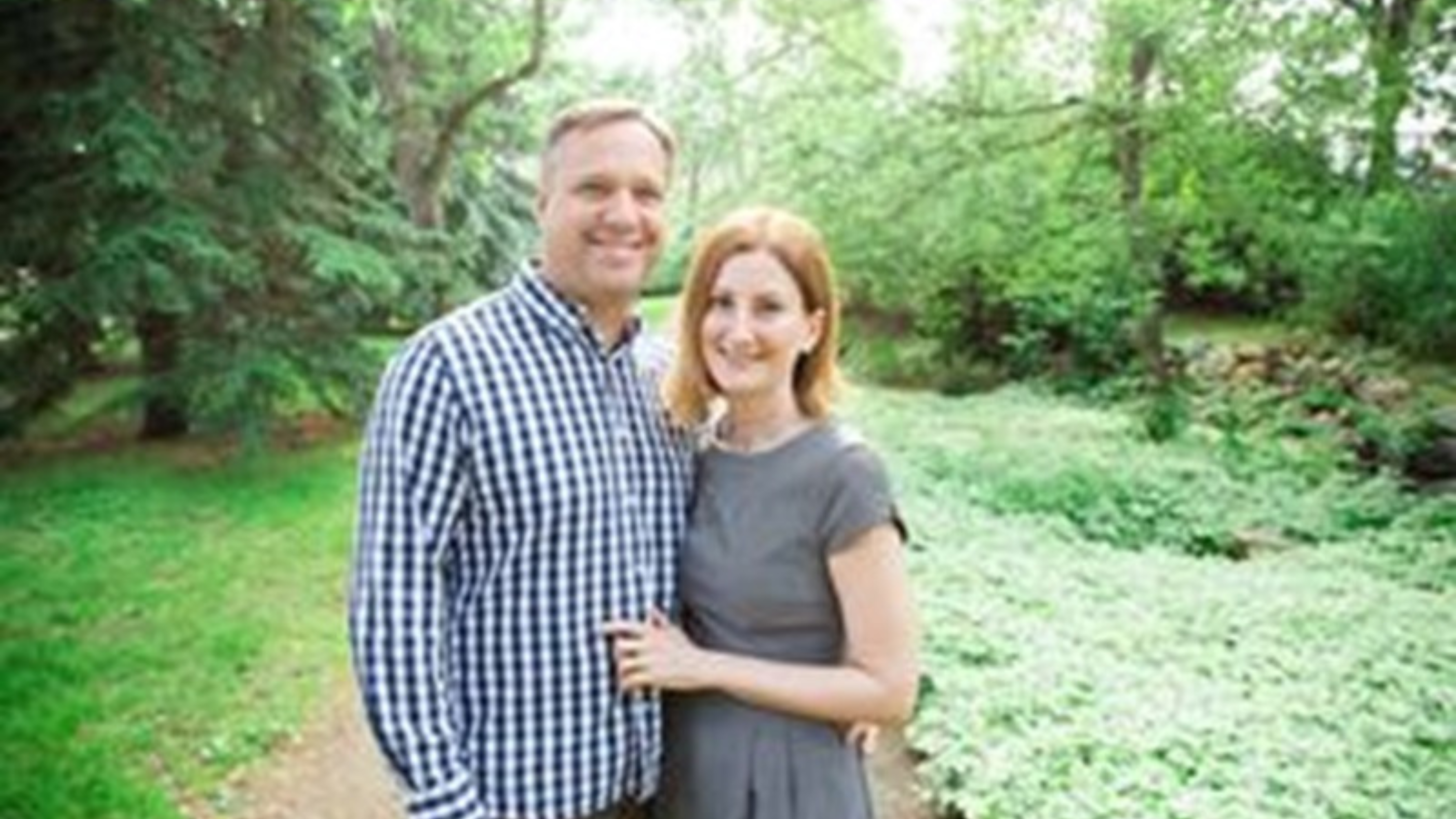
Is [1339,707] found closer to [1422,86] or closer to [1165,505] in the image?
[1165,505]

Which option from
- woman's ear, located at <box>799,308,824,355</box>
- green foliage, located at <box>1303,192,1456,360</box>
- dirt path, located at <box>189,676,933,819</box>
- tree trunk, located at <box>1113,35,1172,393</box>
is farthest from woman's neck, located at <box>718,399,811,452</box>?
green foliage, located at <box>1303,192,1456,360</box>

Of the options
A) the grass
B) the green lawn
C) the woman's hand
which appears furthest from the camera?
the grass

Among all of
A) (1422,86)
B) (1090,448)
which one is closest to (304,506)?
(1090,448)

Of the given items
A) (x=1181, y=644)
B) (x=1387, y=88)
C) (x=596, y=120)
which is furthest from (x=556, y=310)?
(x=1387, y=88)

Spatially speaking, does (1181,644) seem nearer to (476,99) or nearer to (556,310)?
(556,310)

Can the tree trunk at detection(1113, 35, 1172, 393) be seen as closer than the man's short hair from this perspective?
No

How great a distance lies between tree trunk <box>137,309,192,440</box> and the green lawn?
0.49m

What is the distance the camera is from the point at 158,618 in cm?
827

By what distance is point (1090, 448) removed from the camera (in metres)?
14.3

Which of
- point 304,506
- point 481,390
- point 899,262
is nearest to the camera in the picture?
point 481,390

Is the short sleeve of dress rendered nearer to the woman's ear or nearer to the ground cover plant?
the woman's ear

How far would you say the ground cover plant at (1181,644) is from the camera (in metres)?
5.23

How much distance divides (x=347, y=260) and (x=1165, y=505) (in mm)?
6970

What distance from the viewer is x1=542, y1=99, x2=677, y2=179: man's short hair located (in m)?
2.70
